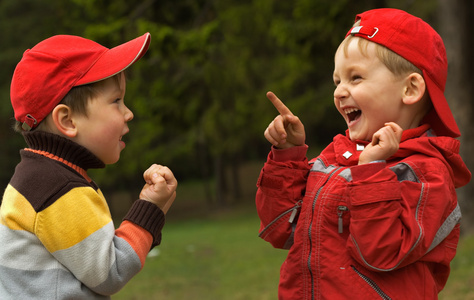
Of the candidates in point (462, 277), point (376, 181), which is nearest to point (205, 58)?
point (462, 277)

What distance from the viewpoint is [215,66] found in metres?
15.4

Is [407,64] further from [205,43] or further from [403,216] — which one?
[205,43]

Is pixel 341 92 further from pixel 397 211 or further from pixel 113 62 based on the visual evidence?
pixel 113 62

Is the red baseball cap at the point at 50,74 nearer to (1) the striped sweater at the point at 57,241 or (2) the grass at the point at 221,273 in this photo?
(1) the striped sweater at the point at 57,241

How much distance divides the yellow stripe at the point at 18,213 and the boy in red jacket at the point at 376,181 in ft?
2.80

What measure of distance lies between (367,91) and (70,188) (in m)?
1.08

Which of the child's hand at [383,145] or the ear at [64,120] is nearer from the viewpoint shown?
the child's hand at [383,145]

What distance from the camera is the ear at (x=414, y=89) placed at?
210cm

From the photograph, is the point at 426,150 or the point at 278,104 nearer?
the point at 426,150

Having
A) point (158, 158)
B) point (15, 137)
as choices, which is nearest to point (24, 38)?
point (15, 137)

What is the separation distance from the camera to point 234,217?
73.7ft

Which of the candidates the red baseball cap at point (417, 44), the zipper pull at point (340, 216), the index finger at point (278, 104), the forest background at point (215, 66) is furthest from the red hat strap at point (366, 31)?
the forest background at point (215, 66)

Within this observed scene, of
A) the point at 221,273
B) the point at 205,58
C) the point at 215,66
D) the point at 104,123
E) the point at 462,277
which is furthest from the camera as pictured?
the point at 215,66

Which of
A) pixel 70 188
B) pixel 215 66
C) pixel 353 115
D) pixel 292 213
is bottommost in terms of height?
pixel 215 66
